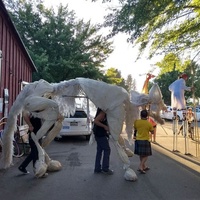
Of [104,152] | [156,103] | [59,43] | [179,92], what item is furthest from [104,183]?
[59,43]

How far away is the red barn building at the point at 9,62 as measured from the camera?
10883 millimetres

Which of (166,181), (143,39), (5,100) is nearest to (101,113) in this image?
(166,181)

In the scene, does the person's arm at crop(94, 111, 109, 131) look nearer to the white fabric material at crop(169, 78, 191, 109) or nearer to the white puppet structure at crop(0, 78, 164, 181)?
the white puppet structure at crop(0, 78, 164, 181)

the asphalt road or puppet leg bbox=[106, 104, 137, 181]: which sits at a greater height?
puppet leg bbox=[106, 104, 137, 181]

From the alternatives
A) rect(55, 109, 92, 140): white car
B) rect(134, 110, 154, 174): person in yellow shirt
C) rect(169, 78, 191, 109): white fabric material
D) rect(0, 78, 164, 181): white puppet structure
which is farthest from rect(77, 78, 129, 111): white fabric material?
rect(55, 109, 92, 140): white car

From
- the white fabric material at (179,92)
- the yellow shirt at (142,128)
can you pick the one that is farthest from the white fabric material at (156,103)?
the white fabric material at (179,92)

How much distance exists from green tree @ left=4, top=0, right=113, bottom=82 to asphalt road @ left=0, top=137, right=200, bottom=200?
1617 centimetres

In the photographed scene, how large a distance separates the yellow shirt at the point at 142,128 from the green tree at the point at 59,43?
54.3 ft

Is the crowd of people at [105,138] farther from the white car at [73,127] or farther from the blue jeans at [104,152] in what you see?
Result: the white car at [73,127]

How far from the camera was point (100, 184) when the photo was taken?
636 centimetres

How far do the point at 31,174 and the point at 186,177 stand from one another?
12.3ft

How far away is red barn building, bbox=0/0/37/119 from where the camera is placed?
10883 mm

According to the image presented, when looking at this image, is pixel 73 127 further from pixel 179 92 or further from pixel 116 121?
pixel 116 121

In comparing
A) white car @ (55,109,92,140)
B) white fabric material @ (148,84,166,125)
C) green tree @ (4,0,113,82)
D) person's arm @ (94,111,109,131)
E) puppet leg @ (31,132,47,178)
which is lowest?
puppet leg @ (31,132,47,178)
